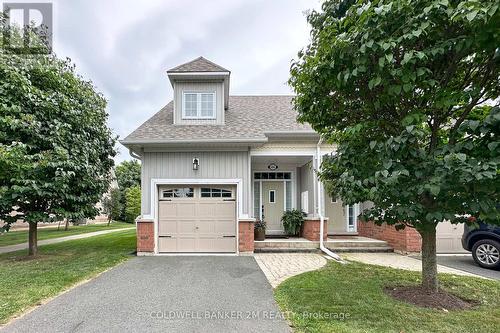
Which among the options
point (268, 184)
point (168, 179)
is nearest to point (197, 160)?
point (168, 179)

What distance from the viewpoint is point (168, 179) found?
8.95 m

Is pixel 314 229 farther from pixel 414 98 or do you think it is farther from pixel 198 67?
pixel 198 67

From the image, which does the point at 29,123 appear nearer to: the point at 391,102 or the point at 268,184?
the point at 268,184

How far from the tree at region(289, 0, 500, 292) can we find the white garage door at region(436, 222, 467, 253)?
5126mm

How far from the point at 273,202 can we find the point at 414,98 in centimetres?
798

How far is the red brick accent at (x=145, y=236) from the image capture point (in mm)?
8695

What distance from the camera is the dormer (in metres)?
9.84

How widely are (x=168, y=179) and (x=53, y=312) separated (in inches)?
199

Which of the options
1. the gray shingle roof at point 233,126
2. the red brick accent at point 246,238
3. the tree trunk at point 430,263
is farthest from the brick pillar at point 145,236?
the tree trunk at point 430,263

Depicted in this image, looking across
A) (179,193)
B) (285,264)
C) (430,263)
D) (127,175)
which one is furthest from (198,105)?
(127,175)

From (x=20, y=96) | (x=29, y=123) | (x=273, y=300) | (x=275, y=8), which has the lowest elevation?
(x=273, y=300)

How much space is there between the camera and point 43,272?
21.9ft

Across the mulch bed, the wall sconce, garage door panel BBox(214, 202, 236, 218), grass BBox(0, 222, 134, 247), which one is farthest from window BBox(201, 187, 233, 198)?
grass BBox(0, 222, 134, 247)

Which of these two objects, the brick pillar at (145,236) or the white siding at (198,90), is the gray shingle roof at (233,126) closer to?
the white siding at (198,90)
